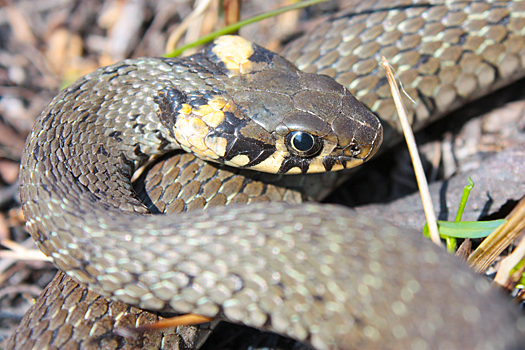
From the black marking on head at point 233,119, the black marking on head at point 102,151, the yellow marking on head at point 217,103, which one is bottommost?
the black marking on head at point 102,151

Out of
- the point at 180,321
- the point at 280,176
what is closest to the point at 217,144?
the point at 280,176

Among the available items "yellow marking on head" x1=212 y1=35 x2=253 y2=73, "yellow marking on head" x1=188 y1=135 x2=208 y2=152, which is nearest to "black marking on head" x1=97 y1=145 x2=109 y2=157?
"yellow marking on head" x1=188 y1=135 x2=208 y2=152

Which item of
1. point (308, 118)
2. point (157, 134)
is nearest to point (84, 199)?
point (157, 134)

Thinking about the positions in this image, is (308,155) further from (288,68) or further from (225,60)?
(225,60)

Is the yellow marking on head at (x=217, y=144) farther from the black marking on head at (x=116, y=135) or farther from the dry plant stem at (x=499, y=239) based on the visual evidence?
the dry plant stem at (x=499, y=239)

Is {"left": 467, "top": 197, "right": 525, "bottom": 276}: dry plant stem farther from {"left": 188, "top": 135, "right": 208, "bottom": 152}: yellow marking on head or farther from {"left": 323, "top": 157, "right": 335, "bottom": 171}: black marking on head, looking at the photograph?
{"left": 188, "top": 135, "right": 208, "bottom": 152}: yellow marking on head

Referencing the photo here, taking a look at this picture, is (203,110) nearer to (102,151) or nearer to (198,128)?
(198,128)

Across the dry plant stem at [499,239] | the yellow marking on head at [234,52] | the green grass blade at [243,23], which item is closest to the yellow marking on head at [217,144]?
the yellow marking on head at [234,52]
